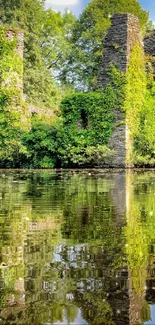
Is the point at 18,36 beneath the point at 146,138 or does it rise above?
above

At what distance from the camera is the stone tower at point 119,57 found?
23969 mm

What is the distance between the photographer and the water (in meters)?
3.00

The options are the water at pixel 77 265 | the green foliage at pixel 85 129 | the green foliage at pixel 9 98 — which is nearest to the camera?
the water at pixel 77 265

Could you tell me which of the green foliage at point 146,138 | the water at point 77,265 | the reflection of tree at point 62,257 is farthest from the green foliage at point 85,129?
the water at point 77,265

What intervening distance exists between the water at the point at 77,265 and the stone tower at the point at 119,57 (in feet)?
52.6

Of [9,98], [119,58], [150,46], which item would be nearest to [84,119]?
[119,58]

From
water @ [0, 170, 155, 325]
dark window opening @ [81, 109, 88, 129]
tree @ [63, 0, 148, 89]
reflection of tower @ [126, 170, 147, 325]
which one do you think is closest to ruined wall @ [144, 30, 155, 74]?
dark window opening @ [81, 109, 88, 129]

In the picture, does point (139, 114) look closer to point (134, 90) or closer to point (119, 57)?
point (134, 90)

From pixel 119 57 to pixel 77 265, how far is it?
21.3 meters

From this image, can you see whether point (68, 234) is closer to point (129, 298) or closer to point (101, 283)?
point (101, 283)

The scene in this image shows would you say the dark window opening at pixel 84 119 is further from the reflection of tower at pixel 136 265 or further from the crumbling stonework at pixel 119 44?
the reflection of tower at pixel 136 265

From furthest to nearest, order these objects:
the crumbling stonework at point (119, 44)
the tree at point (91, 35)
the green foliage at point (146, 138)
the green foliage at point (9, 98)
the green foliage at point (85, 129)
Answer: the tree at point (91, 35) → the green foliage at point (146, 138) → the crumbling stonework at point (119, 44) → the green foliage at point (85, 129) → the green foliage at point (9, 98)

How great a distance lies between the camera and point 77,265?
4176mm

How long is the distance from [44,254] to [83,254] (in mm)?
348
